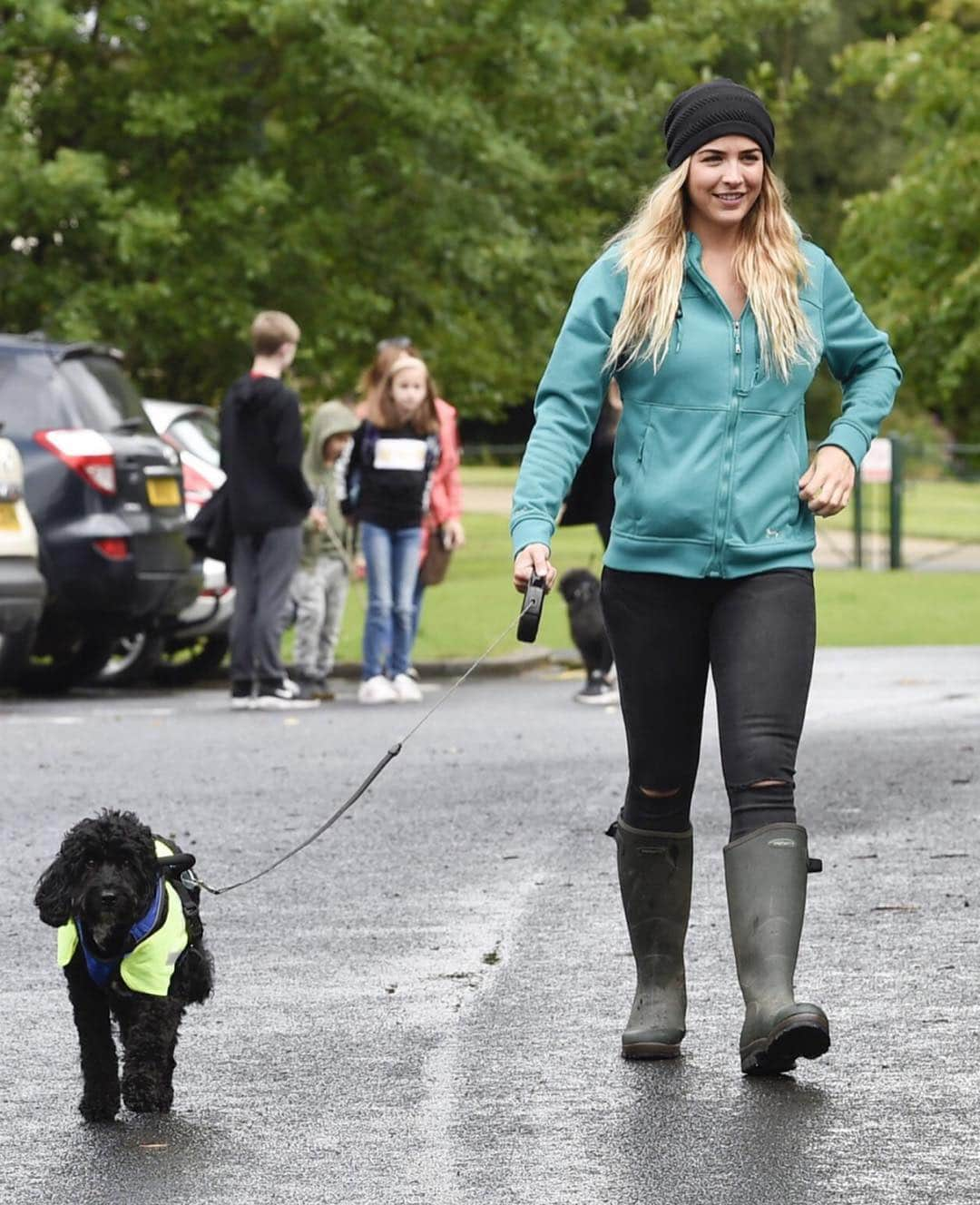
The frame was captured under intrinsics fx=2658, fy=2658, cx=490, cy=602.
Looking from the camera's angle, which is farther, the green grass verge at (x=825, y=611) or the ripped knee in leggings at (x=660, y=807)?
the green grass verge at (x=825, y=611)

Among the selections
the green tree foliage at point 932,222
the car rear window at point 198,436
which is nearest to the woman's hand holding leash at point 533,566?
the car rear window at point 198,436

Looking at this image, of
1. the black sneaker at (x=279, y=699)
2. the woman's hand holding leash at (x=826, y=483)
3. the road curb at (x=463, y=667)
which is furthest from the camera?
the road curb at (x=463, y=667)

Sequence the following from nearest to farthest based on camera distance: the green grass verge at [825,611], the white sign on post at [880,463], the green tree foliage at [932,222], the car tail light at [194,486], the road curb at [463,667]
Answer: the car tail light at [194,486], the road curb at [463,667], the green grass verge at [825,611], the white sign on post at [880,463], the green tree foliage at [932,222]

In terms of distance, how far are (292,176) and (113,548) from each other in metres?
11.8

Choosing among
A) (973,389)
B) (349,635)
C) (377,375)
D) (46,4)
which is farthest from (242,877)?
(973,389)

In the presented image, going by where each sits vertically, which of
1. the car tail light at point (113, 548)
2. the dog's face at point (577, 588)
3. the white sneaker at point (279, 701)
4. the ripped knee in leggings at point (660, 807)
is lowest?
the white sneaker at point (279, 701)

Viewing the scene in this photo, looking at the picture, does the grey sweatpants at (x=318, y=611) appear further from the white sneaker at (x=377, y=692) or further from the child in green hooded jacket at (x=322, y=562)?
the white sneaker at (x=377, y=692)

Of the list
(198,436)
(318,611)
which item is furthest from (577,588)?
(198,436)

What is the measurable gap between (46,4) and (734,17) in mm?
9436

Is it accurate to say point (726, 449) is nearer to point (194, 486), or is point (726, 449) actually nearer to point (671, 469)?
point (671, 469)

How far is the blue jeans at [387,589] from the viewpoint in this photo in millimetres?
14461

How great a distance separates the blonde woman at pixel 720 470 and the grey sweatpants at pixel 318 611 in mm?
9989

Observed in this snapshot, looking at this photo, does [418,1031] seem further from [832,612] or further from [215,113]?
[215,113]

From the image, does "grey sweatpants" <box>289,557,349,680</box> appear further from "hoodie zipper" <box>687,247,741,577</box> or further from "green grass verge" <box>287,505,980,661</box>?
"hoodie zipper" <box>687,247,741,577</box>
